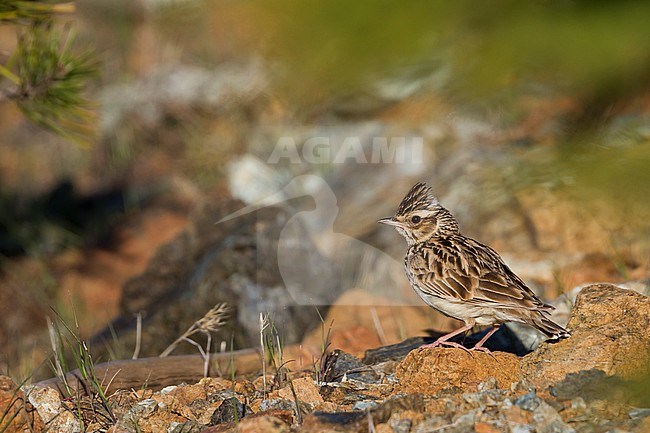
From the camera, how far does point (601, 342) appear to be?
4438mm

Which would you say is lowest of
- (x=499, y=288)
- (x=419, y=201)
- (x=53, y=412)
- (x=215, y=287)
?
(x=215, y=287)

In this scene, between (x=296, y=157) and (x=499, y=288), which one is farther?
(x=296, y=157)

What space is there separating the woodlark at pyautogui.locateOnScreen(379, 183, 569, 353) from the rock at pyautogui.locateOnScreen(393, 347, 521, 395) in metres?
0.18

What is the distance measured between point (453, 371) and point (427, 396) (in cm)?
27

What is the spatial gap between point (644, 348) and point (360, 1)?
2.78m

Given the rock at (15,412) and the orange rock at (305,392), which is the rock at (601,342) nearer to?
the orange rock at (305,392)

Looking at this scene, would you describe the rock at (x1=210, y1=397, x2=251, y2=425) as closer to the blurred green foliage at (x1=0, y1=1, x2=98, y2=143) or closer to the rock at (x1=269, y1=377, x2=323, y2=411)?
the rock at (x1=269, y1=377, x2=323, y2=411)

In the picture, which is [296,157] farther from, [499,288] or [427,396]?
[427,396]

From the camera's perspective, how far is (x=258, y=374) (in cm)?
562

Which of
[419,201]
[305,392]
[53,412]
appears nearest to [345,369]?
[305,392]

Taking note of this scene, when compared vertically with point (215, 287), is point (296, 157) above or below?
above

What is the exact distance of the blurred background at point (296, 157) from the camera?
7.48 feet

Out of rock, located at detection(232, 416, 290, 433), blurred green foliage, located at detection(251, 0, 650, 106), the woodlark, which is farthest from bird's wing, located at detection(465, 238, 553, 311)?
blurred green foliage, located at detection(251, 0, 650, 106)

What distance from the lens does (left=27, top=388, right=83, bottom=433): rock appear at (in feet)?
15.2
